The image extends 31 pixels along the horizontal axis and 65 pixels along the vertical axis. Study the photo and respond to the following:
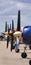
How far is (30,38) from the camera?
20.0 m

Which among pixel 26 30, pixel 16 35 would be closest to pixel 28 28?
pixel 26 30

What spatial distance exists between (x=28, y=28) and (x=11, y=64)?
8.84 ft

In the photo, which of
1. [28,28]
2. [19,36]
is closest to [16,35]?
[19,36]

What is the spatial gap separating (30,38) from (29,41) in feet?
0.93

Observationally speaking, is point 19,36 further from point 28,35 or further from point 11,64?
point 11,64

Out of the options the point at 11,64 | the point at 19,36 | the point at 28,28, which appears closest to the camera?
the point at 11,64

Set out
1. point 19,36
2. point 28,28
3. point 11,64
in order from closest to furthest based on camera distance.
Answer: point 11,64, point 28,28, point 19,36

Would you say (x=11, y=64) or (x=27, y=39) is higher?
(x=27, y=39)

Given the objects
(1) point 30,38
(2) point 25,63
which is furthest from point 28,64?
(1) point 30,38

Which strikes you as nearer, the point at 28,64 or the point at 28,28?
the point at 28,64

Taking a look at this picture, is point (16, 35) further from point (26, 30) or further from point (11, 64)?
point (11, 64)

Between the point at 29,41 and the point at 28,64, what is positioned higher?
the point at 29,41

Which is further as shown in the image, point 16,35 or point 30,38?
point 16,35

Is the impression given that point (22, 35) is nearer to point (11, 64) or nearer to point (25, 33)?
point (25, 33)
